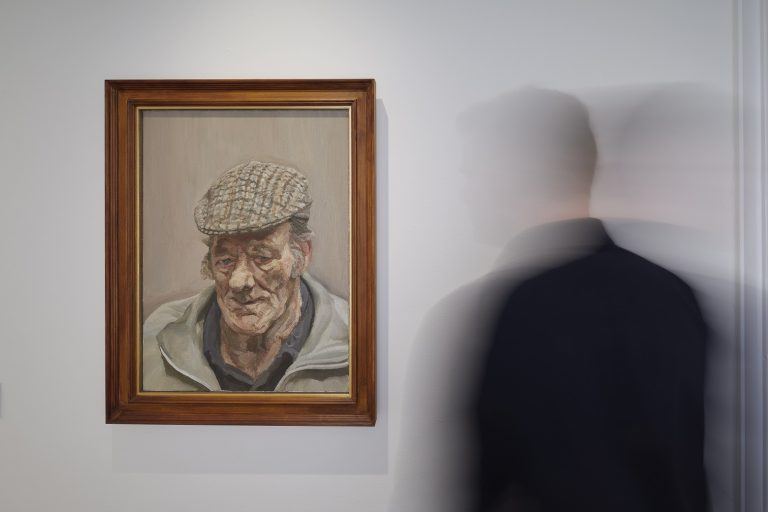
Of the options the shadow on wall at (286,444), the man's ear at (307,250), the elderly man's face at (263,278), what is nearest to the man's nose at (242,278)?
the elderly man's face at (263,278)

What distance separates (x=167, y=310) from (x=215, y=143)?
0.38 metres

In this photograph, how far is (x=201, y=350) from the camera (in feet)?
4.33

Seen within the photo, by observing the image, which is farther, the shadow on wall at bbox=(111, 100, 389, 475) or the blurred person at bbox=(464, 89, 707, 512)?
the shadow on wall at bbox=(111, 100, 389, 475)

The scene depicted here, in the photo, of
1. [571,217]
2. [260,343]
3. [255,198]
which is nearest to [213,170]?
[255,198]

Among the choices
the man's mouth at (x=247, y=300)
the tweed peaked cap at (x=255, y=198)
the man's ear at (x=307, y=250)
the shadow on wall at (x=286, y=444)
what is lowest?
the shadow on wall at (x=286, y=444)

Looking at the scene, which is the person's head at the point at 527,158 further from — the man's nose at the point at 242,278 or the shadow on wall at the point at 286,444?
the man's nose at the point at 242,278

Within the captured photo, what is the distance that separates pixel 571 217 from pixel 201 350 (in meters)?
0.85

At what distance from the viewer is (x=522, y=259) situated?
4.24 ft

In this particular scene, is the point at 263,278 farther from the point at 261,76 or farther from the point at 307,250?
the point at 261,76

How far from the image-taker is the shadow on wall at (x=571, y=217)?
1.28m

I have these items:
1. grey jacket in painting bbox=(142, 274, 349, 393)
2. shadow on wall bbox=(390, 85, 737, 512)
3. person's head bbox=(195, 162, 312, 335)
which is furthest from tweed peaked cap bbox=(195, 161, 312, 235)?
shadow on wall bbox=(390, 85, 737, 512)

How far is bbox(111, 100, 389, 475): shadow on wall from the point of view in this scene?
131 centimetres

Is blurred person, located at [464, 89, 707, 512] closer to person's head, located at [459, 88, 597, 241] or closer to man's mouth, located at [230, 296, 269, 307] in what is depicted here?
person's head, located at [459, 88, 597, 241]

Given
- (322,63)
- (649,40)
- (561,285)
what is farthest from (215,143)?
(649,40)
